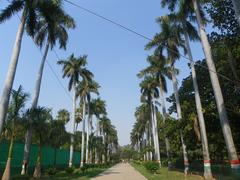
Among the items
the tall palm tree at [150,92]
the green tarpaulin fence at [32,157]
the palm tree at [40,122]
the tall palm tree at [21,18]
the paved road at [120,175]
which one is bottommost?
the paved road at [120,175]

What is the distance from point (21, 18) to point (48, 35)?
6.41m

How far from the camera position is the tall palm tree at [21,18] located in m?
16.2

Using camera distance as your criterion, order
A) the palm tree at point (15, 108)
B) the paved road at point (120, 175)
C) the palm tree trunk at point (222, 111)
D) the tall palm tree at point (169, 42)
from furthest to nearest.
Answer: the tall palm tree at point (169, 42), the paved road at point (120, 175), the palm tree at point (15, 108), the palm tree trunk at point (222, 111)

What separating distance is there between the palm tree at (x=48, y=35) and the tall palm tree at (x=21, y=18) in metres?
0.98

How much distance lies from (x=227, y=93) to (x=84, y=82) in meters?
25.2

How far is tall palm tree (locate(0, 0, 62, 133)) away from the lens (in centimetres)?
1622

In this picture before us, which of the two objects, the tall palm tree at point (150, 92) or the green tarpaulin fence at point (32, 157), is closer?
the green tarpaulin fence at point (32, 157)

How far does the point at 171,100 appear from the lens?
3681 centimetres

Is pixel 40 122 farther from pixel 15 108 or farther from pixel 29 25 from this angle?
pixel 29 25

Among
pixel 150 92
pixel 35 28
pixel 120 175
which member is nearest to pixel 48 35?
pixel 35 28

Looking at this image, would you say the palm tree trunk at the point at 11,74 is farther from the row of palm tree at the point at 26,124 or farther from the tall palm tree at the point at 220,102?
the tall palm tree at the point at 220,102

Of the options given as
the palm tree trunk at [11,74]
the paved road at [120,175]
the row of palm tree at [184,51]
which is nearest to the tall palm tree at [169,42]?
the row of palm tree at [184,51]

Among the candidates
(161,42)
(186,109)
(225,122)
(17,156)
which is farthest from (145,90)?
(225,122)

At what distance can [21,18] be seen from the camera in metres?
18.9
